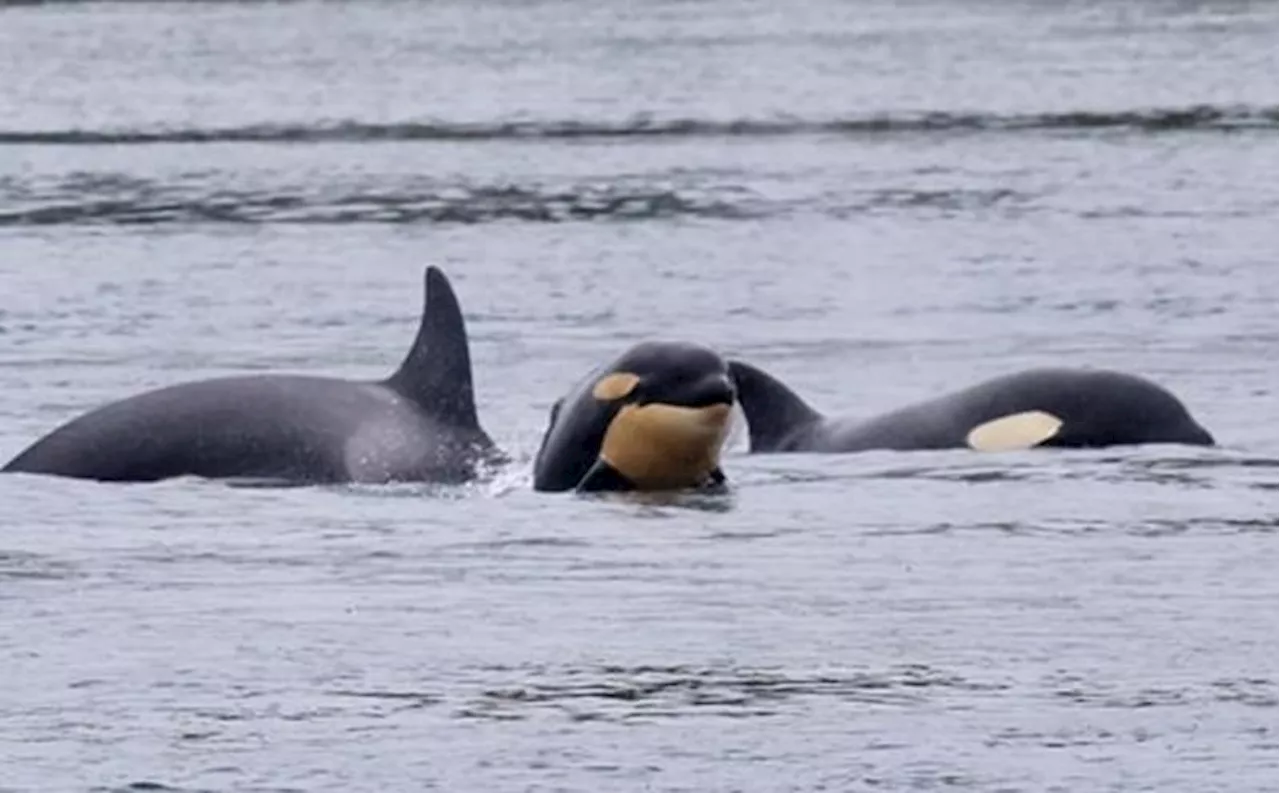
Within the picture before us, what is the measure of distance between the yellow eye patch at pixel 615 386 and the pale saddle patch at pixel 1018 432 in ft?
5.45

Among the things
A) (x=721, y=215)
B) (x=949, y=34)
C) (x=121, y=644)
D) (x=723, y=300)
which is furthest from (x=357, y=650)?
(x=949, y=34)

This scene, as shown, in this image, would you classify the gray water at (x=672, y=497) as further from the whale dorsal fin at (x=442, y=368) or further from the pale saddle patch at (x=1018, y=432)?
the whale dorsal fin at (x=442, y=368)

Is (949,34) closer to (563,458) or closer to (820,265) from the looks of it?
(820,265)

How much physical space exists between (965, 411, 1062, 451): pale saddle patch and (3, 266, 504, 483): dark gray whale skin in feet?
5.59

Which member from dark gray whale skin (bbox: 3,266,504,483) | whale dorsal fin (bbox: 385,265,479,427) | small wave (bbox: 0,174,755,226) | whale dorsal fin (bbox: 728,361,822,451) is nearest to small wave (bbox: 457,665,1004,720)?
dark gray whale skin (bbox: 3,266,504,483)

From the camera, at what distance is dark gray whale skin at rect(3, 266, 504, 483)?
15742mm

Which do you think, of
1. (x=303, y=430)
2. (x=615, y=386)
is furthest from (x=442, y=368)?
(x=615, y=386)

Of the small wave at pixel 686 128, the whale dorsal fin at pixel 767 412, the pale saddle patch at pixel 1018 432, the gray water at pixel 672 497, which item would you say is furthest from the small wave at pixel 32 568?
the small wave at pixel 686 128

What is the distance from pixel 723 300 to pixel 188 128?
17.6m

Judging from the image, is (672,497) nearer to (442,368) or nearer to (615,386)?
(615,386)

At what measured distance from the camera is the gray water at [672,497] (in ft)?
36.8

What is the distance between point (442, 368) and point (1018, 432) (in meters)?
2.01

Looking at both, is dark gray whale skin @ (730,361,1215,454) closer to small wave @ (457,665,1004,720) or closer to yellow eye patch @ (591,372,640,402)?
yellow eye patch @ (591,372,640,402)

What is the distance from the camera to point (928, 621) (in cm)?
1266
